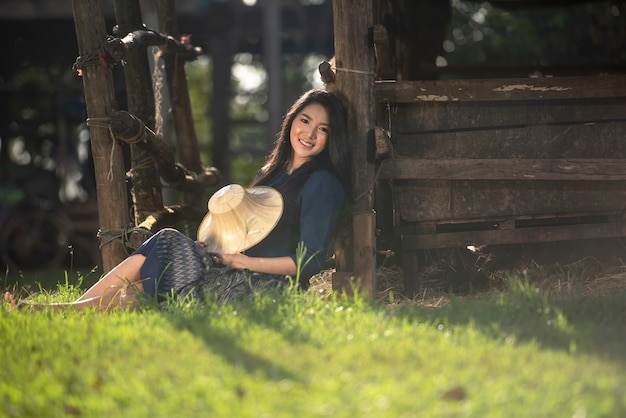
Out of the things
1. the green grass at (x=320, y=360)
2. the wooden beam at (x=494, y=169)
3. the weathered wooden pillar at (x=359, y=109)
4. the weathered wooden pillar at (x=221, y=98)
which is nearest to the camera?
the green grass at (x=320, y=360)

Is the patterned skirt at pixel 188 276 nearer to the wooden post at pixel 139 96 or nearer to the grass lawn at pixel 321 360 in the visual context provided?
the grass lawn at pixel 321 360

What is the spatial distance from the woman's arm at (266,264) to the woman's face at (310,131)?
0.68m

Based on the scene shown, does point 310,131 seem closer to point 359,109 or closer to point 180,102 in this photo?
point 359,109

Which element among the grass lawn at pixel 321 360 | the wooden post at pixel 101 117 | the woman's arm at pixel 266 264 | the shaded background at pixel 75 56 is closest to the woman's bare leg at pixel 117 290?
the grass lawn at pixel 321 360

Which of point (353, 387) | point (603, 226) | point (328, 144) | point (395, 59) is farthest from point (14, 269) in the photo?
point (353, 387)

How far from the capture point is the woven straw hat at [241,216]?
17.7 ft

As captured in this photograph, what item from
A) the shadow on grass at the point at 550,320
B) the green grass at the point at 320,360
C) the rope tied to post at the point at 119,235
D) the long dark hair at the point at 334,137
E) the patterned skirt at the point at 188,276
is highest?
the long dark hair at the point at 334,137

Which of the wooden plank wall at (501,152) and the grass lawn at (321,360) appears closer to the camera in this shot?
the grass lawn at (321,360)

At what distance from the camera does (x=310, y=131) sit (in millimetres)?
5586

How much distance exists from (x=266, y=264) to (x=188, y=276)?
474mm

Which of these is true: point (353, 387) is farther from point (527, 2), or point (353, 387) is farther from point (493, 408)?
point (527, 2)

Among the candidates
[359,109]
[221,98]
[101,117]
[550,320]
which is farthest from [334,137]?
[221,98]

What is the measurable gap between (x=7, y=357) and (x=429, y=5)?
6754mm

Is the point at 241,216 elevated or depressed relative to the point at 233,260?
elevated
